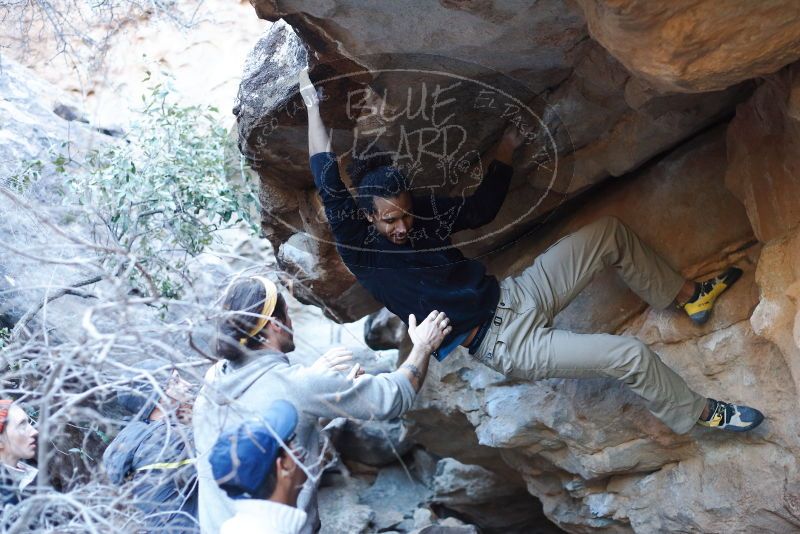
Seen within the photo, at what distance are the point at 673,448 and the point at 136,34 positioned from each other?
7.64 meters

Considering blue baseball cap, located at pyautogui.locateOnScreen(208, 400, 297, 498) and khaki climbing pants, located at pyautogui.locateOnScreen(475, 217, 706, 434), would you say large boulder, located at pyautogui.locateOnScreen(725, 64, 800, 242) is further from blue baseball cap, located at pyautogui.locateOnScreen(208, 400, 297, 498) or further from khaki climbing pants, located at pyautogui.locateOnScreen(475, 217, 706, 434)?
blue baseball cap, located at pyautogui.locateOnScreen(208, 400, 297, 498)

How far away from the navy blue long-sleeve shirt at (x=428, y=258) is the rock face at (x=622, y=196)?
468 mm

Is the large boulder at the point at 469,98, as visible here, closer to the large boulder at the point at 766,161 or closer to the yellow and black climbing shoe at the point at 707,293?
the large boulder at the point at 766,161

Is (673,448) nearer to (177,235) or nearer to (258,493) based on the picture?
(258,493)

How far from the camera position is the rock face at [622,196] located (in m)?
3.34

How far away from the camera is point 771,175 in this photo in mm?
3686

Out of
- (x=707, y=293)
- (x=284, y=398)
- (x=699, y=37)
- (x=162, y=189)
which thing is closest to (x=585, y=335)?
(x=707, y=293)

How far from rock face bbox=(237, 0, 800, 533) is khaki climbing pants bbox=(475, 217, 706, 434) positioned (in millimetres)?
255

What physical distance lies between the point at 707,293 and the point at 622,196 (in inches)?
26.8

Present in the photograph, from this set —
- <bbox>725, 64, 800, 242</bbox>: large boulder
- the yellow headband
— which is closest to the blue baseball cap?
the yellow headband

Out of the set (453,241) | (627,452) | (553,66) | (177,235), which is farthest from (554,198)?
(177,235)

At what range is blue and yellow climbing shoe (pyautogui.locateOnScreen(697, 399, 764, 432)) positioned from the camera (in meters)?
3.95

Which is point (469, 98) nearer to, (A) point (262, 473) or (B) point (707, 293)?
(B) point (707, 293)

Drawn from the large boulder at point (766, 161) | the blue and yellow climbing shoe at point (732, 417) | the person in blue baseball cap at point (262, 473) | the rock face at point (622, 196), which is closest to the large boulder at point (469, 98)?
the rock face at point (622, 196)
